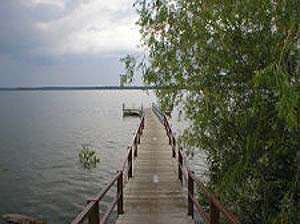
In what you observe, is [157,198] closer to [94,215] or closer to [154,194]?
[154,194]

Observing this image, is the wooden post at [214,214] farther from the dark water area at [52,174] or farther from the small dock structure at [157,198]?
the dark water area at [52,174]

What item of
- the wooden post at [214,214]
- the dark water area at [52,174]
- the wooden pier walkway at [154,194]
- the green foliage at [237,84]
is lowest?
the dark water area at [52,174]

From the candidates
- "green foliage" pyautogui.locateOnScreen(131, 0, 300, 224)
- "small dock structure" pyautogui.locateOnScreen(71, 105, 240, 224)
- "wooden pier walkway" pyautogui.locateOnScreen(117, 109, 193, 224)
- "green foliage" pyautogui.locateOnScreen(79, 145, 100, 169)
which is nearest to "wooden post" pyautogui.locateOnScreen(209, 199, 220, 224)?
"small dock structure" pyautogui.locateOnScreen(71, 105, 240, 224)

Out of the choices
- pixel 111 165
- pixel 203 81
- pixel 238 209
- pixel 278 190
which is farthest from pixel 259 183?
pixel 111 165

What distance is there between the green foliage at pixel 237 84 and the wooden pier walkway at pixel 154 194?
6.87 feet

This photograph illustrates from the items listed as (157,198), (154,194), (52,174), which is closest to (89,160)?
(52,174)

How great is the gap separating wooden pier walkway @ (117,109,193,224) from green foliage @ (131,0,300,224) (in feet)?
6.87

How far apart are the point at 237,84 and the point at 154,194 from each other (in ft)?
20.5

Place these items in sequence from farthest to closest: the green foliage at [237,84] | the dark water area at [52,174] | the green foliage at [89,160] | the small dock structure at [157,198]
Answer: the green foliage at [89,160] → the dark water area at [52,174] → the small dock structure at [157,198] → the green foliage at [237,84]

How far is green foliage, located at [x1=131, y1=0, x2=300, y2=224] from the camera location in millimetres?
7219

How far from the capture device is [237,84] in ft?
26.3

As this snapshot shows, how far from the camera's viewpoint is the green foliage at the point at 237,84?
722 centimetres

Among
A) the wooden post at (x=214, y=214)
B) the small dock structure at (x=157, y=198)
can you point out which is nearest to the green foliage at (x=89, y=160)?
the small dock structure at (x=157, y=198)

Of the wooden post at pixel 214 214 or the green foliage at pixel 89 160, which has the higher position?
the wooden post at pixel 214 214
